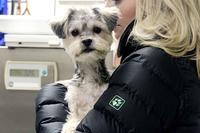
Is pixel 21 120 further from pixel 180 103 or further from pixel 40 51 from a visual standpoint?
pixel 180 103

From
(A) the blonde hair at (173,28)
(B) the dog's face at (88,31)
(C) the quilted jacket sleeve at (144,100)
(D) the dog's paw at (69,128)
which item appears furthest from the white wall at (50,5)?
(C) the quilted jacket sleeve at (144,100)

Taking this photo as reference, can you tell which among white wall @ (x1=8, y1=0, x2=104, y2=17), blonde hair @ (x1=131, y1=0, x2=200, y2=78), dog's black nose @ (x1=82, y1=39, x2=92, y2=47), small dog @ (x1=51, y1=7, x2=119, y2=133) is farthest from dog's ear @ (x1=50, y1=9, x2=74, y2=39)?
blonde hair @ (x1=131, y1=0, x2=200, y2=78)

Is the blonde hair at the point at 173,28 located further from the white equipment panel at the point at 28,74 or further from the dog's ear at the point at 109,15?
the white equipment panel at the point at 28,74

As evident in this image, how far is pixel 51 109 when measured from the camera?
1.35 m

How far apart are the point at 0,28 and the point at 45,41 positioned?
0.79 feet

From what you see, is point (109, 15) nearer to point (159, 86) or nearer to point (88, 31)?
point (88, 31)

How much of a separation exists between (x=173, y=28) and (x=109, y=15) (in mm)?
472

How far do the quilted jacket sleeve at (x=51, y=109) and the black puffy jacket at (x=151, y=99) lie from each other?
18.1 inches

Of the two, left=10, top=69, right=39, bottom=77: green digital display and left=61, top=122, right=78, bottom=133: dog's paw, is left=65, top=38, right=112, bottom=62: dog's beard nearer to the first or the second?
left=61, top=122, right=78, bottom=133: dog's paw

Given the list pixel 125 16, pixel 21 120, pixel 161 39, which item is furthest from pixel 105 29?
pixel 21 120

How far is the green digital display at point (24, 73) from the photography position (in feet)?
5.72

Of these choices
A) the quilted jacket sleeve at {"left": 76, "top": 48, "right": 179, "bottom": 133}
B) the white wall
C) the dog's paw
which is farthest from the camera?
the white wall

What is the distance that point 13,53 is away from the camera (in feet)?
5.74

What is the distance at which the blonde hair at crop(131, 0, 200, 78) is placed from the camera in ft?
2.74
